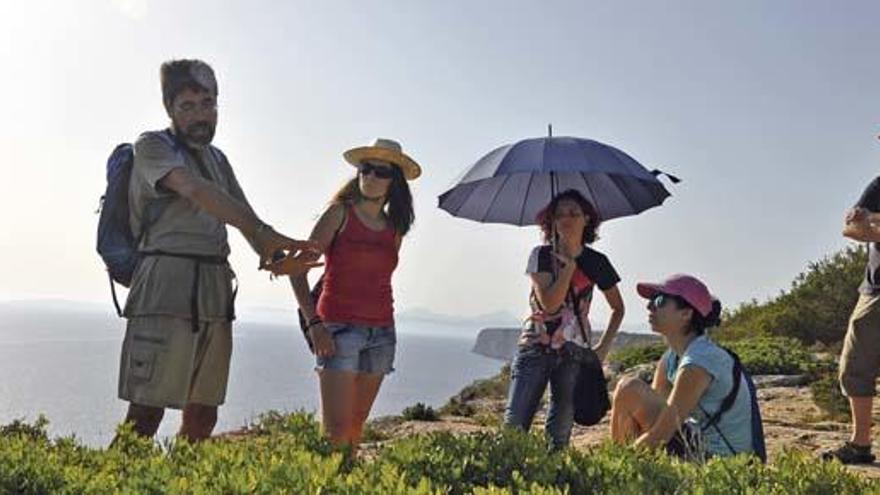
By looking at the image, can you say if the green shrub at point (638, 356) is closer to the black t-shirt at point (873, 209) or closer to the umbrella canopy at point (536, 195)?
the black t-shirt at point (873, 209)

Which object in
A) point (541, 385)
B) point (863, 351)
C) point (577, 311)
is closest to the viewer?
point (541, 385)

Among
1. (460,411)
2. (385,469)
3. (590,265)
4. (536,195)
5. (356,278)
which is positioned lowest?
(460,411)

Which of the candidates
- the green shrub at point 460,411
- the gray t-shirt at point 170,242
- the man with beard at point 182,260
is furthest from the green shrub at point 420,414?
the gray t-shirt at point 170,242

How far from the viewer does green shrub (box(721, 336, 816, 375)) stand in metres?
14.0

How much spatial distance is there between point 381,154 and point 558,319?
4.68 ft

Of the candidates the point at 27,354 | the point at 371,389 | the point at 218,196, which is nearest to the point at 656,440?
the point at 371,389

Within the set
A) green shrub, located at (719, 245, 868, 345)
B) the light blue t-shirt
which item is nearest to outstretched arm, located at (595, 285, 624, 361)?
the light blue t-shirt

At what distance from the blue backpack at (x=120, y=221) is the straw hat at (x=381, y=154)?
1.21 metres

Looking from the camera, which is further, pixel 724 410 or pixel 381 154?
pixel 381 154

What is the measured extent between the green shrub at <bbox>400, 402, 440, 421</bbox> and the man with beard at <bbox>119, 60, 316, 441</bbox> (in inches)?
311

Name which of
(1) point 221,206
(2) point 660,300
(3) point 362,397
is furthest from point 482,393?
(1) point 221,206

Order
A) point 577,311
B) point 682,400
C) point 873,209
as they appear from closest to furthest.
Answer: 1. point 682,400
2. point 577,311
3. point 873,209

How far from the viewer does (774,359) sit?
14375 millimetres

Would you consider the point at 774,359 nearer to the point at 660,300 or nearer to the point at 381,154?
the point at 660,300
